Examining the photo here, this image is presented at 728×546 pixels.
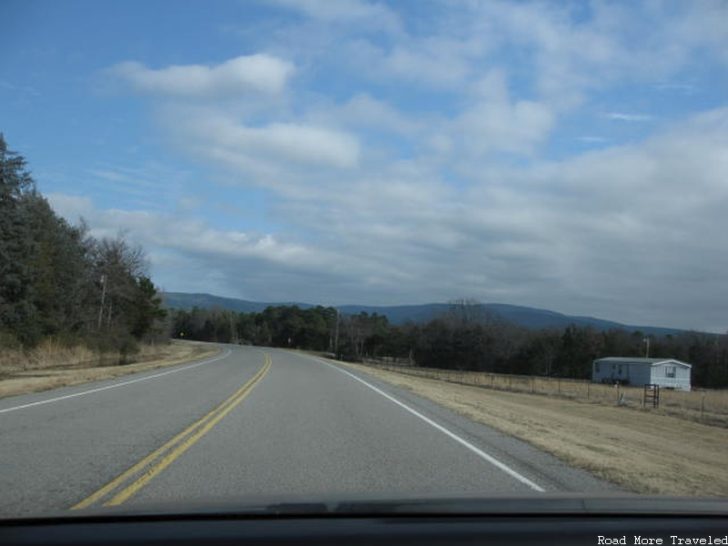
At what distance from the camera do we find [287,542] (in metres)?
3.35

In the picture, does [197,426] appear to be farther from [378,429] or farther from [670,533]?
[670,533]

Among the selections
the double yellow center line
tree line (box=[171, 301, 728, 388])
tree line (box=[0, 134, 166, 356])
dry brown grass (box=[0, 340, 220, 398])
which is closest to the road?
the double yellow center line

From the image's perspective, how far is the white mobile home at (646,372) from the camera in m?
91.9

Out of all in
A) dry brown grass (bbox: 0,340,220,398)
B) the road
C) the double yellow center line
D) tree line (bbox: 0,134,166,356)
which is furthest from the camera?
tree line (bbox: 0,134,166,356)

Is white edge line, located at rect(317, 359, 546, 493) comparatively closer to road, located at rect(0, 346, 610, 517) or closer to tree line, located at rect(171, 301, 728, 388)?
road, located at rect(0, 346, 610, 517)

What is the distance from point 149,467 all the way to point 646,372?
91.6 metres

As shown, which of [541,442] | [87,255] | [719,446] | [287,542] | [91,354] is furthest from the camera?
[87,255]

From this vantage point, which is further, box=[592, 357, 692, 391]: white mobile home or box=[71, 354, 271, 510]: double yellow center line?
box=[592, 357, 692, 391]: white mobile home

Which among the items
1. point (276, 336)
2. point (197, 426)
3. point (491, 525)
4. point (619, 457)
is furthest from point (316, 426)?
point (276, 336)

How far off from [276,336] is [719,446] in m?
162

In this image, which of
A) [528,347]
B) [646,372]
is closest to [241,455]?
[646,372]

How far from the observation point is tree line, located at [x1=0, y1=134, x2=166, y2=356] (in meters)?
50.0

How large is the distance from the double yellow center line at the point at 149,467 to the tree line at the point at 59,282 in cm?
3565

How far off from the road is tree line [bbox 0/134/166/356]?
108 feet
